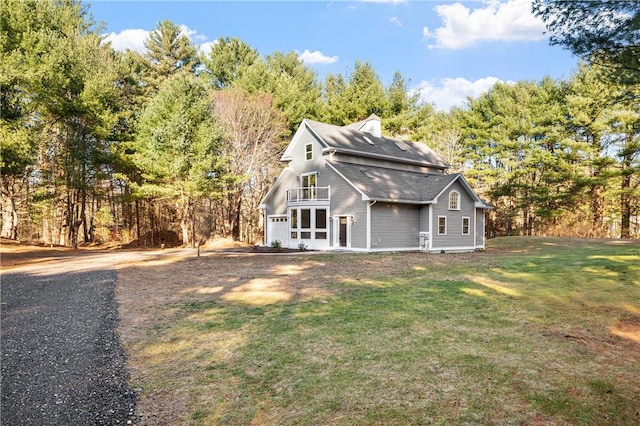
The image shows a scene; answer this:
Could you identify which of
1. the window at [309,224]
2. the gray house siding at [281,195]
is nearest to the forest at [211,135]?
the gray house siding at [281,195]

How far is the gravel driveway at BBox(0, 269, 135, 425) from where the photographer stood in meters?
3.71

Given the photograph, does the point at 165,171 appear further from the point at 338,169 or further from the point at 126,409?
the point at 126,409

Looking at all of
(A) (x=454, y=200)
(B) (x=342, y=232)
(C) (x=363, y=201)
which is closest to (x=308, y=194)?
(B) (x=342, y=232)

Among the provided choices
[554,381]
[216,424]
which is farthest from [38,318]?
[554,381]

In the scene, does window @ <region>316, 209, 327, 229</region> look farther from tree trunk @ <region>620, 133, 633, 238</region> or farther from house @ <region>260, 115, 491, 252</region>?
tree trunk @ <region>620, 133, 633, 238</region>

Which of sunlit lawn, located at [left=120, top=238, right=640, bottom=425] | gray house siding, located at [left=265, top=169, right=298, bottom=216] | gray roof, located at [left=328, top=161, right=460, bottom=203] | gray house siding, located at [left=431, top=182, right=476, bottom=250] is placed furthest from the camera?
gray house siding, located at [left=265, top=169, right=298, bottom=216]

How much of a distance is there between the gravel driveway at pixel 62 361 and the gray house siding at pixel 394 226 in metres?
14.2

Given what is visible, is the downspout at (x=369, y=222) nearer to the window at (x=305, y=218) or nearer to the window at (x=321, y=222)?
the window at (x=321, y=222)

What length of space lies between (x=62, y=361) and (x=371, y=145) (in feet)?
74.0

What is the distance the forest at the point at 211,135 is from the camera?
23688 mm

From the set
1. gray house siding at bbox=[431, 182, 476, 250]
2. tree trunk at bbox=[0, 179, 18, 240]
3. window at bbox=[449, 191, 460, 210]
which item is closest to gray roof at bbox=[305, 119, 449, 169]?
window at bbox=[449, 191, 460, 210]

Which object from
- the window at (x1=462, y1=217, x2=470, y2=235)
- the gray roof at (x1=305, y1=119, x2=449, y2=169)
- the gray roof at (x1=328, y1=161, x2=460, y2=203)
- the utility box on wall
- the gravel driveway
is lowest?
the gravel driveway

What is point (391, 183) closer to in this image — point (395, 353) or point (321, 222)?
point (321, 222)

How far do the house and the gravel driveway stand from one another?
14.3 meters
